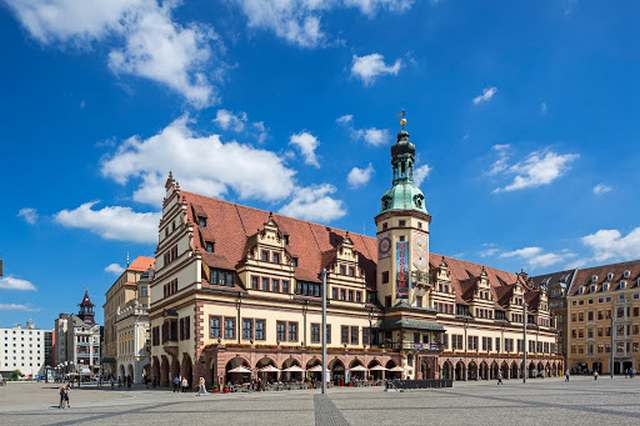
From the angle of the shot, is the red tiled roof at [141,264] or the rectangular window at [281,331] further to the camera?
the red tiled roof at [141,264]

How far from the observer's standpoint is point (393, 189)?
76.5 m

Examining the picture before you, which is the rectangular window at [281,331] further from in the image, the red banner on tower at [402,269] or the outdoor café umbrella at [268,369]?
the red banner on tower at [402,269]

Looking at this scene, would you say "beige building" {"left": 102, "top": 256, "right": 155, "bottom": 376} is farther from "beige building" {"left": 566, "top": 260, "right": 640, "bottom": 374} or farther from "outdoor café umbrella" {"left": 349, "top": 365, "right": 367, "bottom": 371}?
"beige building" {"left": 566, "top": 260, "right": 640, "bottom": 374}

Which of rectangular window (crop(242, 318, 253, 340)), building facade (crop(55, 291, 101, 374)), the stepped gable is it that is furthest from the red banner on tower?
building facade (crop(55, 291, 101, 374))

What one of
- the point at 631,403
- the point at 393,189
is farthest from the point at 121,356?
the point at 631,403

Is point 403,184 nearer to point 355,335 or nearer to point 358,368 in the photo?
point 355,335

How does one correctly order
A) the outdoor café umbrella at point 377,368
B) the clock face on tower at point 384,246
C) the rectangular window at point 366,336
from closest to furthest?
the outdoor café umbrella at point 377,368
the rectangular window at point 366,336
the clock face on tower at point 384,246

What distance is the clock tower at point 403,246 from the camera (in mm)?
71938

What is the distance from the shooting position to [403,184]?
76.9 m

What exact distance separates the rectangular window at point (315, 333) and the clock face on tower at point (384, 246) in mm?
13855

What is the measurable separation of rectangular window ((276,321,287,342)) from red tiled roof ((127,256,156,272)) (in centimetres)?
5400

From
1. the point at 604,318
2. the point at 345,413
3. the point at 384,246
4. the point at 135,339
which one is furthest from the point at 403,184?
the point at 604,318

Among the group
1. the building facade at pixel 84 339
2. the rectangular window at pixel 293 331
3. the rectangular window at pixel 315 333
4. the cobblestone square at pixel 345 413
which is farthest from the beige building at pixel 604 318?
the building facade at pixel 84 339

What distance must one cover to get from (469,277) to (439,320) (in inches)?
598
